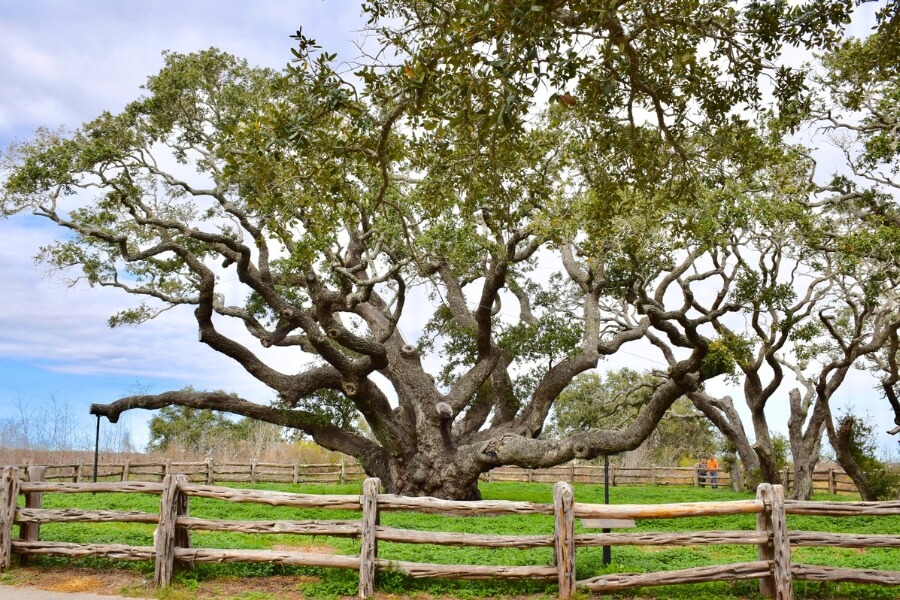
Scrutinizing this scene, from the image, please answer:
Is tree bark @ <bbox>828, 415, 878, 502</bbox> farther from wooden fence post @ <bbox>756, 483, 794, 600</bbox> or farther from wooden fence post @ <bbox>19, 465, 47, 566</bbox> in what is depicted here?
wooden fence post @ <bbox>19, 465, 47, 566</bbox>

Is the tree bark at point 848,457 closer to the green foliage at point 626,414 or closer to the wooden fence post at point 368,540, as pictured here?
the green foliage at point 626,414

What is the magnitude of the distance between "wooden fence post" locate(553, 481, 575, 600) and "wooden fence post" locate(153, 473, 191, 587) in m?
4.09

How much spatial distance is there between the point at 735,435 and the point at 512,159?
1524 centimetres

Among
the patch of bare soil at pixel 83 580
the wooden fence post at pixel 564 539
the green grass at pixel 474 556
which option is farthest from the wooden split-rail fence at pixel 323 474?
the wooden fence post at pixel 564 539

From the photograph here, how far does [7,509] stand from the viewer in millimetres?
8422

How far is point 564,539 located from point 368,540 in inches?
79.7

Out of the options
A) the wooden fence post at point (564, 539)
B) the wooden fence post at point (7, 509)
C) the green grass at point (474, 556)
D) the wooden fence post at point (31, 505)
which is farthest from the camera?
the wooden fence post at point (31, 505)

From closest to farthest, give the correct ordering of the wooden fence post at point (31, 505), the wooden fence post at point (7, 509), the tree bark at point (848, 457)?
1. the wooden fence post at point (7, 509)
2. the wooden fence post at point (31, 505)
3. the tree bark at point (848, 457)

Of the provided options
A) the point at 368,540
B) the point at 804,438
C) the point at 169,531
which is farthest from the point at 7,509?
the point at 804,438

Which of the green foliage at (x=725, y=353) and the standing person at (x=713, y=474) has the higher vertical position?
the green foliage at (x=725, y=353)

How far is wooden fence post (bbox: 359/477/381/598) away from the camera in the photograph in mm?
7227

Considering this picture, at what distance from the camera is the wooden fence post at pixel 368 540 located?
23.7ft

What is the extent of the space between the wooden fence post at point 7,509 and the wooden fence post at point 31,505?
0.14 meters

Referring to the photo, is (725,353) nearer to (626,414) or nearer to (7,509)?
(626,414)
